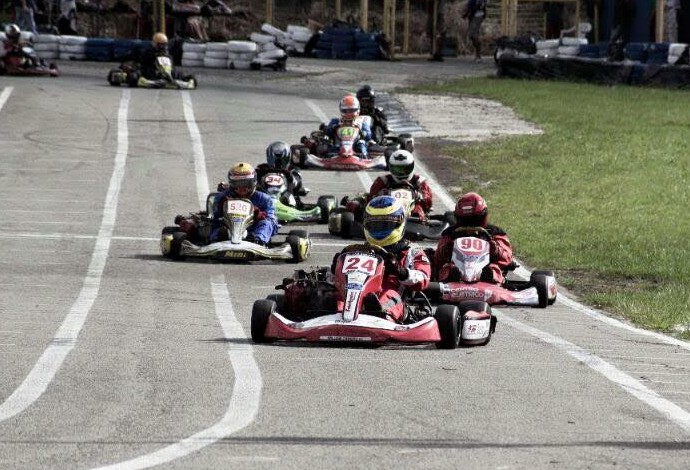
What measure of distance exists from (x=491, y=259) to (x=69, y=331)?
4.27 m

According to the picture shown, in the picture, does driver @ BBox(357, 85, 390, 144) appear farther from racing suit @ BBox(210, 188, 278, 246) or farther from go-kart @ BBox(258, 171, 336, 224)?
racing suit @ BBox(210, 188, 278, 246)

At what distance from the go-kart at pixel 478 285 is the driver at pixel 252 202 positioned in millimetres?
3562

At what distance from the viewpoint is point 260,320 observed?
11.6 m

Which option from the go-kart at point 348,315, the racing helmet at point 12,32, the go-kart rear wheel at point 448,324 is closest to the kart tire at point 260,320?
the go-kart at point 348,315

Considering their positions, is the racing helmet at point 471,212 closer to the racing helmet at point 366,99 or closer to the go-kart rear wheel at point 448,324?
the go-kart rear wheel at point 448,324

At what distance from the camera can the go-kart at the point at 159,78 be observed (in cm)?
3647

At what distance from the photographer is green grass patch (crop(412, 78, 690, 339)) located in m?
16.8

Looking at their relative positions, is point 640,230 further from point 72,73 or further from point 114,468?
point 72,73

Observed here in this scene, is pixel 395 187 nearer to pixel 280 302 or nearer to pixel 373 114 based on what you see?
pixel 280 302

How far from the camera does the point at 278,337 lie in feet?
37.9

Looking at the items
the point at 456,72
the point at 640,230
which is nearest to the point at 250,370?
the point at 640,230

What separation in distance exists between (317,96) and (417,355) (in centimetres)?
2568

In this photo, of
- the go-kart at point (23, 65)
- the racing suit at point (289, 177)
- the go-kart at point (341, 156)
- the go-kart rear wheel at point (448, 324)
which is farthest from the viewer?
the go-kart at point (23, 65)

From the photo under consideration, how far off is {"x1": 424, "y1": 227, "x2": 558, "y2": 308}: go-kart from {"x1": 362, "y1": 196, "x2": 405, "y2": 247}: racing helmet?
Result: 129 cm
